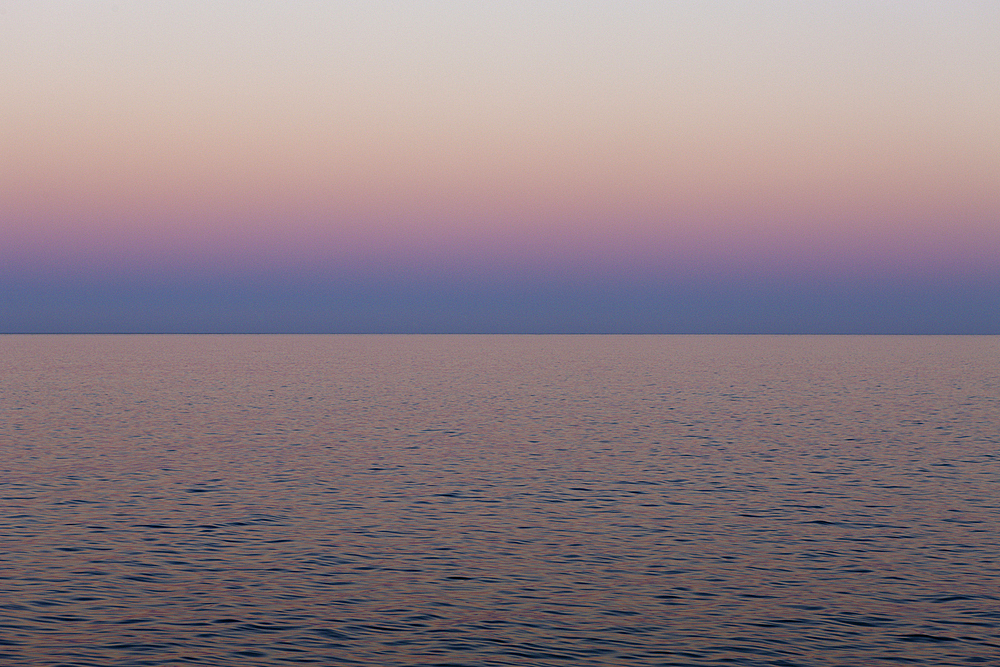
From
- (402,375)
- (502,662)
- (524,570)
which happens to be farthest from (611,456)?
(402,375)

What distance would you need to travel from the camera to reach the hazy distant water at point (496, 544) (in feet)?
84.6

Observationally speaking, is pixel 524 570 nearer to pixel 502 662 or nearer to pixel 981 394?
pixel 502 662

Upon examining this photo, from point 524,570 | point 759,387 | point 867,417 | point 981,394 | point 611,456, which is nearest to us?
point 524,570

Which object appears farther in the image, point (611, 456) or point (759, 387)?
point (759, 387)

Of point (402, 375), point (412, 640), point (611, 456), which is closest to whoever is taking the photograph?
point (412, 640)

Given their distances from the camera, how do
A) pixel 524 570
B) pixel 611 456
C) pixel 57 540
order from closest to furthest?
pixel 524 570 < pixel 57 540 < pixel 611 456

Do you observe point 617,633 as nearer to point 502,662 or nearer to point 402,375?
point 502,662

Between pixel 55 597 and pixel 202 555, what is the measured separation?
610 cm

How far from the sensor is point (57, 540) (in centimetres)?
3694

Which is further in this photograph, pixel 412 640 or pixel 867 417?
pixel 867 417

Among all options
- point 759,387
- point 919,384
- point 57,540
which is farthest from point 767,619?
point 919,384

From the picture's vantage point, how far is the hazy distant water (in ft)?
84.6

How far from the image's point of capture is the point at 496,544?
37219mm

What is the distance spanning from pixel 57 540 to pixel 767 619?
936 inches
